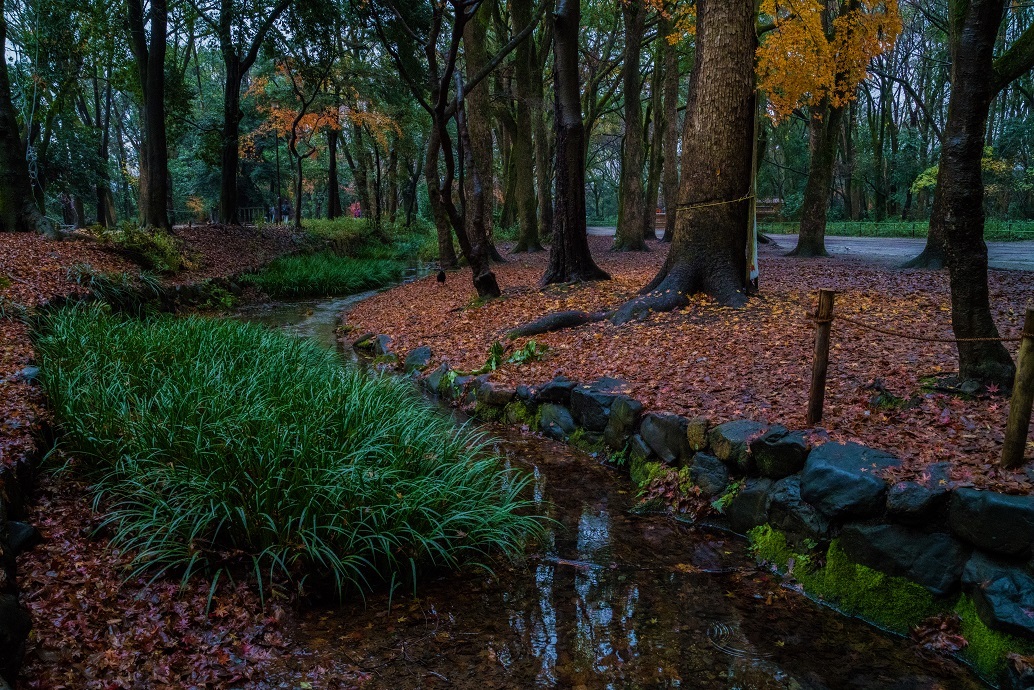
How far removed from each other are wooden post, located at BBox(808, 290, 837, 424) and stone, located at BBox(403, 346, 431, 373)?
4.98 m

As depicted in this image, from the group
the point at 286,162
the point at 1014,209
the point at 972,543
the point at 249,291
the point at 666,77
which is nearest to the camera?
the point at 972,543

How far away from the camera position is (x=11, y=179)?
11.4 m

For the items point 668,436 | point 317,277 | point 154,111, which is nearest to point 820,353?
point 668,436

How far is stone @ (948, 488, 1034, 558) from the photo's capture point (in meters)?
2.92

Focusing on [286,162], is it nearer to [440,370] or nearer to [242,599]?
[440,370]

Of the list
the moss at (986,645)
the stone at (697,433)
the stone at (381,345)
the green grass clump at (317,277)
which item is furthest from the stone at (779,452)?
the green grass clump at (317,277)

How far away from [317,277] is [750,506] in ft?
41.7

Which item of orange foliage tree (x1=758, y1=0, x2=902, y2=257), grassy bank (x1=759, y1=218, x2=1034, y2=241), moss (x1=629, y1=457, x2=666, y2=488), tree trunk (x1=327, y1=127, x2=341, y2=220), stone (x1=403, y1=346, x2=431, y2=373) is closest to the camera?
moss (x1=629, y1=457, x2=666, y2=488)

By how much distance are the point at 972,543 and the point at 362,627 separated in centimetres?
304

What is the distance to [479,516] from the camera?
3.90 meters

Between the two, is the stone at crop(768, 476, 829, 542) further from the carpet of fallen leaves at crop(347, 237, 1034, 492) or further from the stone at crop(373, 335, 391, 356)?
the stone at crop(373, 335, 391, 356)

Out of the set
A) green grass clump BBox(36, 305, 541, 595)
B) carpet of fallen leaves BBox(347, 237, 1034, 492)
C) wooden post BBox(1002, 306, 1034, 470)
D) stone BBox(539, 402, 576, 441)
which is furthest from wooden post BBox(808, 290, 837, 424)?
stone BBox(539, 402, 576, 441)

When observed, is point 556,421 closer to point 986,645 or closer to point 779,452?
point 779,452

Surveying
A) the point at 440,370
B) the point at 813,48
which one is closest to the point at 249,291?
the point at 440,370
